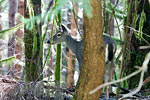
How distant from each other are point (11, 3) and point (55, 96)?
6.98 m

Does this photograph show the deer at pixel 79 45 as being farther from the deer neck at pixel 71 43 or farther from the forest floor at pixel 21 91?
the forest floor at pixel 21 91

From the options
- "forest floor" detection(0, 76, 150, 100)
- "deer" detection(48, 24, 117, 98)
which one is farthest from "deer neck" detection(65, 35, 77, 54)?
"forest floor" detection(0, 76, 150, 100)

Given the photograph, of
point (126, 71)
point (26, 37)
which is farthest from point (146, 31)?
point (26, 37)

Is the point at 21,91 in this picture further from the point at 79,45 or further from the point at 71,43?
the point at 71,43

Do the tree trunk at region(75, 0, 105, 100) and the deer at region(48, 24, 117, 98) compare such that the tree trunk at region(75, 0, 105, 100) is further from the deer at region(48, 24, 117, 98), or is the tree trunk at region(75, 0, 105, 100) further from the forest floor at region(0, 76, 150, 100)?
the deer at region(48, 24, 117, 98)

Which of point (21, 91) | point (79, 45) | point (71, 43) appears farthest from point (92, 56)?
point (71, 43)

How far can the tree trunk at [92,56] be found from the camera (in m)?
2.57

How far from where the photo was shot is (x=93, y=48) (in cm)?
267

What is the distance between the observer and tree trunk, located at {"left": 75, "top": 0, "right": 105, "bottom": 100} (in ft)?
8.42

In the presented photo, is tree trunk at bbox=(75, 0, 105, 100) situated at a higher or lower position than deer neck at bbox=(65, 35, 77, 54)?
higher

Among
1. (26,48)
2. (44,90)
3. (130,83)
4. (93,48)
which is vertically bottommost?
(130,83)

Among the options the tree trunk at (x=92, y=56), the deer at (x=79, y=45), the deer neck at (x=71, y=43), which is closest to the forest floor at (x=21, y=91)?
the tree trunk at (x=92, y=56)

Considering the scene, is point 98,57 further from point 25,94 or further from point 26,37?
point 26,37

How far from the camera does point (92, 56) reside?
2.70 m
